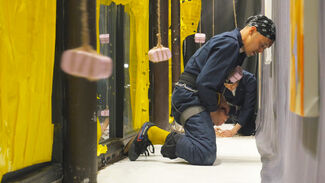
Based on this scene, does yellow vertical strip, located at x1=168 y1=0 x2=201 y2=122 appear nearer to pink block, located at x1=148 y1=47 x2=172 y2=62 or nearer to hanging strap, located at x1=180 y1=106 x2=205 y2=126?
pink block, located at x1=148 y1=47 x2=172 y2=62

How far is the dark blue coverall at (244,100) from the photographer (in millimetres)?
1969

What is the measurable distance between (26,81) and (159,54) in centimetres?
93

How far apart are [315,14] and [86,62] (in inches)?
18.3

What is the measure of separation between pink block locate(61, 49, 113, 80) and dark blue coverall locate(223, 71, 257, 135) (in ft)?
5.16

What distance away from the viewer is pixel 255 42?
1.62 m

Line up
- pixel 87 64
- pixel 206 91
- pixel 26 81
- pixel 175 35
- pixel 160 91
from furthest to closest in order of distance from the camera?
1. pixel 175 35
2. pixel 160 91
3. pixel 206 91
4. pixel 26 81
5. pixel 87 64

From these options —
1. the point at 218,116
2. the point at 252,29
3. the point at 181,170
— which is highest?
the point at 252,29

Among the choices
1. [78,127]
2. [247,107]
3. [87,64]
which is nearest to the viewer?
[87,64]

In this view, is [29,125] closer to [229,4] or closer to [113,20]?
[113,20]

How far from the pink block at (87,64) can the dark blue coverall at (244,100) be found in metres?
1.57

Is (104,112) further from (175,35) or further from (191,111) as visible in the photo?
(175,35)

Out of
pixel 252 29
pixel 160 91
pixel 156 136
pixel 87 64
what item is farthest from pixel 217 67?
pixel 87 64

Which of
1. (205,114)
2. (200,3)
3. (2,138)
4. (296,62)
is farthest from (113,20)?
(200,3)

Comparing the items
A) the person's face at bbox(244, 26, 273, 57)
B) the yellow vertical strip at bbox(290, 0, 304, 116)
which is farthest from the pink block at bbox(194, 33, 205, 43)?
the yellow vertical strip at bbox(290, 0, 304, 116)
